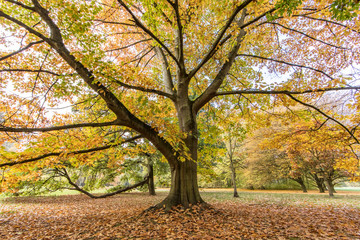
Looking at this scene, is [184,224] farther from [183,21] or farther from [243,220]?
[183,21]

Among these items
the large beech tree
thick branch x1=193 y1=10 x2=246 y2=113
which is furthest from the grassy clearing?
thick branch x1=193 y1=10 x2=246 y2=113

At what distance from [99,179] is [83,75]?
11.6 m

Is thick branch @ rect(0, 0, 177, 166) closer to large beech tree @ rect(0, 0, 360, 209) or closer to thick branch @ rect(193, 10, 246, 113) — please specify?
large beech tree @ rect(0, 0, 360, 209)

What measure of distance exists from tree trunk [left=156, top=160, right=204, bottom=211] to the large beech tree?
0.10ft

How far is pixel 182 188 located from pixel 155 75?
16.6 feet

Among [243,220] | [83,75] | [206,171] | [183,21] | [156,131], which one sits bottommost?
[243,220]

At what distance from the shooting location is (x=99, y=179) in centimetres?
1316

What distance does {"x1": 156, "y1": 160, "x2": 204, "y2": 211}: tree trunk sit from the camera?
4848mm

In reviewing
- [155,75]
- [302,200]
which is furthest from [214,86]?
[302,200]

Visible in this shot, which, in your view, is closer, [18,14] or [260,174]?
[18,14]

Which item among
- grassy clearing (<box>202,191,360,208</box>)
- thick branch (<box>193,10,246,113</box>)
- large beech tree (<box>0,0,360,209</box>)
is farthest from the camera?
grassy clearing (<box>202,191,360,208</box>)

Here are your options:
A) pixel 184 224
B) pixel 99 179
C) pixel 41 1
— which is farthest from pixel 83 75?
pixel 99 179

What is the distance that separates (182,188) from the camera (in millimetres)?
4918

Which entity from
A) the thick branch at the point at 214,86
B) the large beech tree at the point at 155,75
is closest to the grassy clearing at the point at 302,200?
the large beech tree at the point at 155,75
